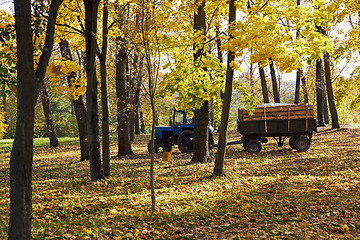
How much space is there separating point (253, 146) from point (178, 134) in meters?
3.57

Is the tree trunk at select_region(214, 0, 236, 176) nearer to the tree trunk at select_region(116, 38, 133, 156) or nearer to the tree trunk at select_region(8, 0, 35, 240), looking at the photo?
the tree trunk at select_region(8, 0, 35, 240)

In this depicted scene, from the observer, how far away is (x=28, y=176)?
414cm

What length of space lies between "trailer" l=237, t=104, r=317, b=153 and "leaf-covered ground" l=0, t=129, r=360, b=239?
281 cm

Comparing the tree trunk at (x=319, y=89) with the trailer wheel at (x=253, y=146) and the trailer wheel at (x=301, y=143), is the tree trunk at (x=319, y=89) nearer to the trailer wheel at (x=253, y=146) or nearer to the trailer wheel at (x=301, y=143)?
the trailer wheel at (x=301, y=143)

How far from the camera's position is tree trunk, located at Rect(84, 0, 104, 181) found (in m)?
9.17

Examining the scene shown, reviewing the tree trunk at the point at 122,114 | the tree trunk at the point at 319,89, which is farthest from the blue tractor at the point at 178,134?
the tree trunk at the point at 319,89

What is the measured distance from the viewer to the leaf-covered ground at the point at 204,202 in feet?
18.5

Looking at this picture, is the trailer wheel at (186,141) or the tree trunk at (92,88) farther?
the trailer wheel at (186,141)

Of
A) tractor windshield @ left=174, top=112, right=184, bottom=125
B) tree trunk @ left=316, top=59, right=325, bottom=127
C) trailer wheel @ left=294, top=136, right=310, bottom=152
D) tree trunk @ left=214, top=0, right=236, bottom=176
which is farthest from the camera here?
tree trunk @ left=316, top=59, right=325, bottom=127

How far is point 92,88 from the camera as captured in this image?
947 cm

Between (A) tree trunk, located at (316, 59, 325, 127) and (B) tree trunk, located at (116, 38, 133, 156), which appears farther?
(A) tree trunk, located at (316, 59, 325, 127)

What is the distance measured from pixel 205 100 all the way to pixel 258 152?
4844 mm

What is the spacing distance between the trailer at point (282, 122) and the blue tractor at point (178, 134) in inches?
83.0

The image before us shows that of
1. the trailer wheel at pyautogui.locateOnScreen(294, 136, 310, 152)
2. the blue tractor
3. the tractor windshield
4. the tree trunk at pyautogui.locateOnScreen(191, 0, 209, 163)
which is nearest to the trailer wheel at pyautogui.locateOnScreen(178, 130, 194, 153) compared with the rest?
the blue tractor
